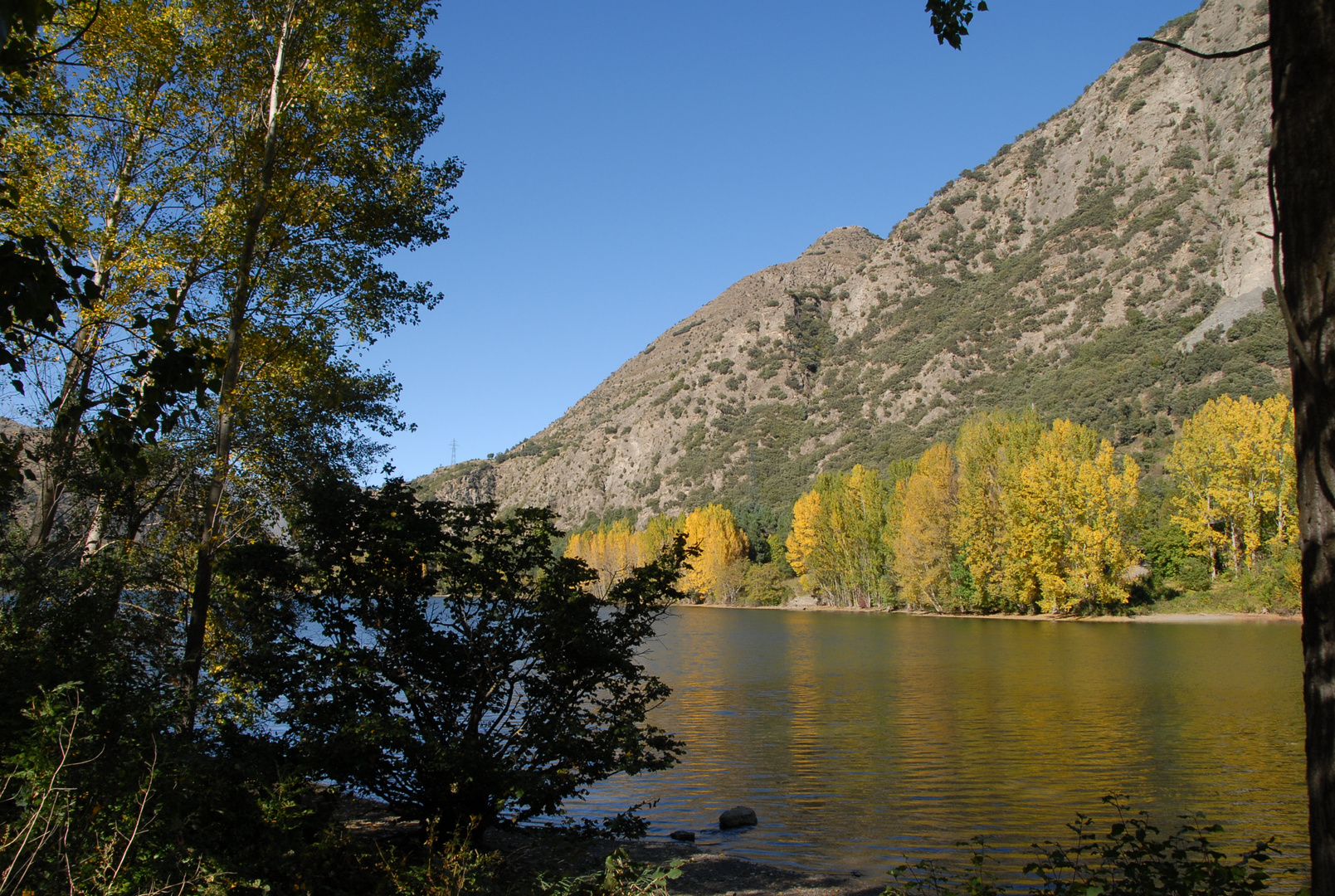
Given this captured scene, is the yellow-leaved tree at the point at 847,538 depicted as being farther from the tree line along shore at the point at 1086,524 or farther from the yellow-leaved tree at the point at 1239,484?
the yellow-leaved tree at the point at 1239,484

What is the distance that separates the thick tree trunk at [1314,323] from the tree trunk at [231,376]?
26.4 feet

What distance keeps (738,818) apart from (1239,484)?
44520 mm

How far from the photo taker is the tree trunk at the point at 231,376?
7980 millimetres

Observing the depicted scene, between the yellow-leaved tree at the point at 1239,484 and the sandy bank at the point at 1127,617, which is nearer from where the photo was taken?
the sandy bank at the point at 1127,617

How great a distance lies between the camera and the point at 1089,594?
153 feet

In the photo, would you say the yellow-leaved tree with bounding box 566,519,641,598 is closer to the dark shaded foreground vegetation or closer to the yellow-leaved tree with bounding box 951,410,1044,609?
the yellow-leaved tree with bounding box 951,410,1044,609

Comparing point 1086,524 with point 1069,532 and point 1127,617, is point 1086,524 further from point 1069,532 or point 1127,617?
point 1127,617

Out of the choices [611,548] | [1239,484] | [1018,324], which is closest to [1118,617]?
[1239,484]

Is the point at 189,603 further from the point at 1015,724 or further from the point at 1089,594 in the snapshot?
the point at 1089,594

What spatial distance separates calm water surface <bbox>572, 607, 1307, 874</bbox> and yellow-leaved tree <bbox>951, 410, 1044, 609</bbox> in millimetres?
18913

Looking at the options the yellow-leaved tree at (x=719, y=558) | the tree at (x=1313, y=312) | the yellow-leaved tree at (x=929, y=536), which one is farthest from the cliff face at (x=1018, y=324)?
the tree at (x=1313, y=312)

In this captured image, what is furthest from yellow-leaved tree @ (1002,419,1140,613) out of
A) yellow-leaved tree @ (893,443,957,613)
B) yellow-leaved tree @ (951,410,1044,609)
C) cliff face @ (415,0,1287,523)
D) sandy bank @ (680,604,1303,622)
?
cliff face @ (415,0,1287,523)

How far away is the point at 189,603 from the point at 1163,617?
46773 mm

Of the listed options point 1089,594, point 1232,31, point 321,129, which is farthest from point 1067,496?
point 1232,31
